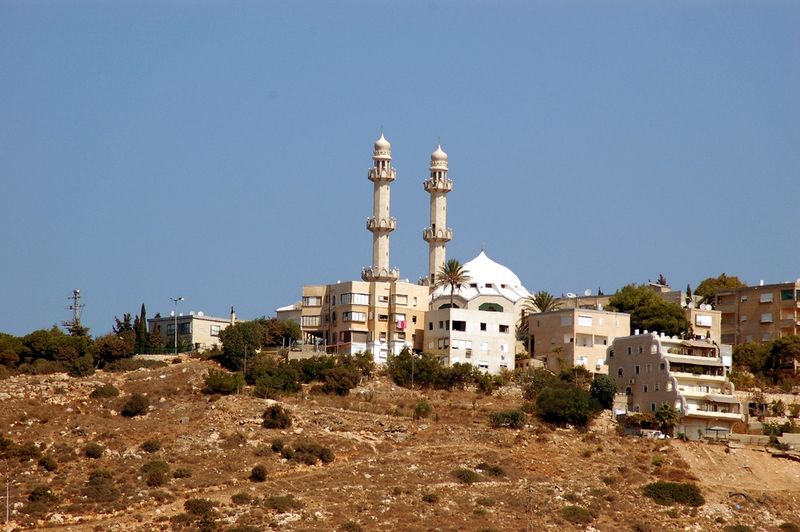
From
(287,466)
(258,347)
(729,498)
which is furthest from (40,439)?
(729,498)

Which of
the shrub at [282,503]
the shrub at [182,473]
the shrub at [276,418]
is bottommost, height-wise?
the shrub at [282,503]

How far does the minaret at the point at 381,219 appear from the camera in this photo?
124 meters

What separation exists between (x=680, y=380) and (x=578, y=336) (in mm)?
9233

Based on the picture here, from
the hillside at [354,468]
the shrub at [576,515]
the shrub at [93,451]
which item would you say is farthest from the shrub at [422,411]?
the shrub at [93,451]

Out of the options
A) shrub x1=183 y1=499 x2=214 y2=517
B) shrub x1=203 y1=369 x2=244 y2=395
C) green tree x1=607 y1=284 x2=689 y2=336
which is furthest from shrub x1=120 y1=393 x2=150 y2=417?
green tree x1=607 y1=284 x2=689 y2=336

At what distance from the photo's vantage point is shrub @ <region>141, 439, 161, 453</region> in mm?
97312

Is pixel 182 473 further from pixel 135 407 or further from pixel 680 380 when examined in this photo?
pixel 680 380

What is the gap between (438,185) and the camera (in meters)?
129

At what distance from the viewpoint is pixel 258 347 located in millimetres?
114875

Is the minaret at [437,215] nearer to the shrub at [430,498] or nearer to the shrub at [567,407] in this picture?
the shrub at [567,407]

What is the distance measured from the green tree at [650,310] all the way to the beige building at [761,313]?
26.9ft

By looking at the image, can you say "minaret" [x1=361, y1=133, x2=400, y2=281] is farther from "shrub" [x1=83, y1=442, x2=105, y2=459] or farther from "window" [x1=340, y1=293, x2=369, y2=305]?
"shrub" [x1=83, y1=442, x2=105, y2=459]

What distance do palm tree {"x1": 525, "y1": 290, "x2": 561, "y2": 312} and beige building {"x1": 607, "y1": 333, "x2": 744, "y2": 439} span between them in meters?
10.6

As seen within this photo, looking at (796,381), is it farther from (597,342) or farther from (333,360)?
(333,360)
